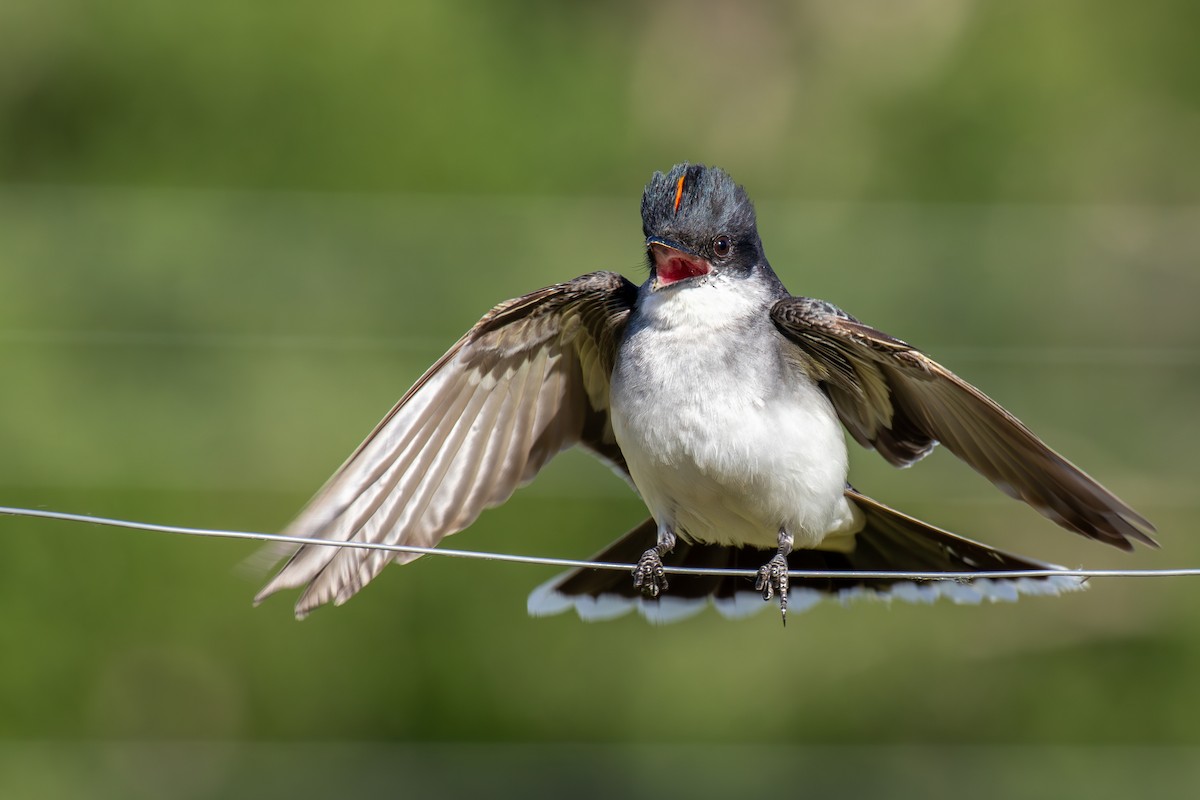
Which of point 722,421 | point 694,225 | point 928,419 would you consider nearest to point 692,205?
point 694,225

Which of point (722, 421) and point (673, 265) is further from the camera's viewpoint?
point (673, 265)

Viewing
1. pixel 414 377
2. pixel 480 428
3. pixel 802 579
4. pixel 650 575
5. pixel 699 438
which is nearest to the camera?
pixel 699 438

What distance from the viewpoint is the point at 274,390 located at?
9266 mm

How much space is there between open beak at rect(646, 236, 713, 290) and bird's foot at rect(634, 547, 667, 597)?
2.41 ft

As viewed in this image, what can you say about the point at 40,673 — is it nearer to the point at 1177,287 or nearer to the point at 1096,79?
the point at 1177,287

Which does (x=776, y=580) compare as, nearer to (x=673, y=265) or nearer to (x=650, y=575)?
(x=650, y=575)

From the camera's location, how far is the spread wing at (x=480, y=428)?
4.61 m

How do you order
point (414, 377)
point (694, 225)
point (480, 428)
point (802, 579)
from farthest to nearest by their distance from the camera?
1. point (414, 377)
2. point (802, 579)
3. point (480, 428)
4. point (694, 225)

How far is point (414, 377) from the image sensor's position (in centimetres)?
923

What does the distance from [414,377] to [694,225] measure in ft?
16.4

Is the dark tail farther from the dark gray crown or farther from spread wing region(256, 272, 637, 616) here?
the dark gray crown

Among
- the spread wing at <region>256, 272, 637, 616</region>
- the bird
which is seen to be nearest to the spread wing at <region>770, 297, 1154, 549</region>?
the bird

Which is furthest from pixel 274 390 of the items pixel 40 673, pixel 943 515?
pixel 943 515

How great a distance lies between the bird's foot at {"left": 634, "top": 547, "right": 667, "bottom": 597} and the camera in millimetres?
4496
